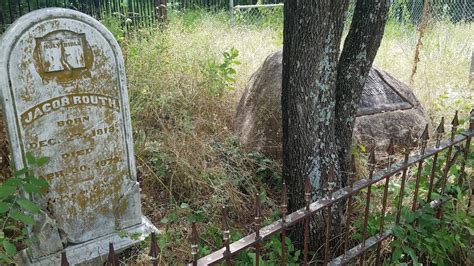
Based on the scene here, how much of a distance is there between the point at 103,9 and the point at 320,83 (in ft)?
21.1

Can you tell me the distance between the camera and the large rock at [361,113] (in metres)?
3.54

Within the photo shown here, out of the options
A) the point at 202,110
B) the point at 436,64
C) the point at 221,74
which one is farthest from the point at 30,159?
the point at 436,64

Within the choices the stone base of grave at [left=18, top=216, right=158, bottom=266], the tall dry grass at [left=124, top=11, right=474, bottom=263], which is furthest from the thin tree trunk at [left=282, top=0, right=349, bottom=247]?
the stone base of grave at [left=18, top=216, right=158, bottom=266]

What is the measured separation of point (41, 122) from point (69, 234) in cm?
68

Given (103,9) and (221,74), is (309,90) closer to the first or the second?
(221,74)

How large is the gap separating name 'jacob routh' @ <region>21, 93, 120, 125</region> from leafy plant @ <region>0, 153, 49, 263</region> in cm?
22

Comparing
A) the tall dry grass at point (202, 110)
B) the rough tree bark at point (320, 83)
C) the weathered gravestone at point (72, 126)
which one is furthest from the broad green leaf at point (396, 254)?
the weathered gravestone at point (72, 126)

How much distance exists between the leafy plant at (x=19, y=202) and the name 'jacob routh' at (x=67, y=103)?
0.71 feet

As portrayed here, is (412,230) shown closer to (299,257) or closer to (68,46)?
(299,257)

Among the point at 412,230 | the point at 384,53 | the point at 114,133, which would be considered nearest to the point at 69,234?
the point at 114,133

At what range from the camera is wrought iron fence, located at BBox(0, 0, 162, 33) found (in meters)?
6.56

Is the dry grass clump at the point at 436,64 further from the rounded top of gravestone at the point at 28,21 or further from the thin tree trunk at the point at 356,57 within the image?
the rounded top of gravestone at the point at 28,21

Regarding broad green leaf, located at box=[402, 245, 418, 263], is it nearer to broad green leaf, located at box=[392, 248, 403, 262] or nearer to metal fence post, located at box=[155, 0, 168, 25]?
broad green leaf, located at box=[392, 248, 403, 262]

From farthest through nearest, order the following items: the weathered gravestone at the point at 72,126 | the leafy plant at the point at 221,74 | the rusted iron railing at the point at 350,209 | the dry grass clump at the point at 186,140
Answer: the leafy plant at the point at 221,74
the dry grass clump at the point at 186,140
the weathered gravestone at the point at 72,126
the rusted iron railing at the point at 350,209
